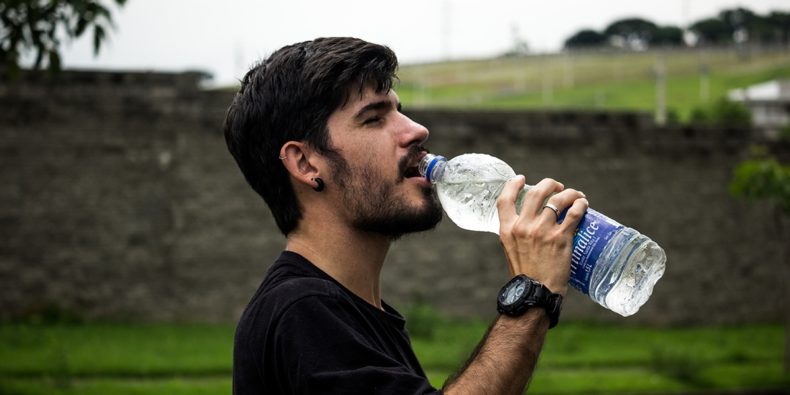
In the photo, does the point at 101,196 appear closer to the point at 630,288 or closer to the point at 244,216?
the point at 244,216

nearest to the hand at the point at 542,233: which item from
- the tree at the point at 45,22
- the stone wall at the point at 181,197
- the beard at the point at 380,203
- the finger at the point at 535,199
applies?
the finger at the point at 535,199

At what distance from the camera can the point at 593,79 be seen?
6122cm

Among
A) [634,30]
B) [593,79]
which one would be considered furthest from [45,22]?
[634,30]

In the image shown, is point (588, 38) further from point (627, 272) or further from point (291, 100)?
point (291, 100)

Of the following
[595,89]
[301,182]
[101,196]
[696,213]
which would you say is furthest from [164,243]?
[595,89]

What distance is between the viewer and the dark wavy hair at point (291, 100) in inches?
106

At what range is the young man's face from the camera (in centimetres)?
267

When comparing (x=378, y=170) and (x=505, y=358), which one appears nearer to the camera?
(x=505, y=358)

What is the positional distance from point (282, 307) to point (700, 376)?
434 inches

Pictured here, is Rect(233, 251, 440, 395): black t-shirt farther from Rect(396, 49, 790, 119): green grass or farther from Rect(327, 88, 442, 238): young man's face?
Rect(396, 49, 790, 119): green grass

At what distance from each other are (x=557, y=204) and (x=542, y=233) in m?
0.07

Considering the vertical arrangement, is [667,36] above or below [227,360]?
below

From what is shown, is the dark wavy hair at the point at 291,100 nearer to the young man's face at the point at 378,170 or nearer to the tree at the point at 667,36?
the young man's face at the point at 378,170

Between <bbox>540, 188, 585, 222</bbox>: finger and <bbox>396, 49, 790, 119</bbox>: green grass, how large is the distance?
45460mm
